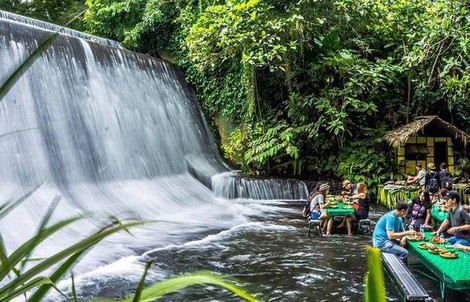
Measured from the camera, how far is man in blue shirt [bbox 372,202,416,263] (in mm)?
6270

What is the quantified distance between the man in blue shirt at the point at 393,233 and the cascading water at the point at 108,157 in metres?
3.49

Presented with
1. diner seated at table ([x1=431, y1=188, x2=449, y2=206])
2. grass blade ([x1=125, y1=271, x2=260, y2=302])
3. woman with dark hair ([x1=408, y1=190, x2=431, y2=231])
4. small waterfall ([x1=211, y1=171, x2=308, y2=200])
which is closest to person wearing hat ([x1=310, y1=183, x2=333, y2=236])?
woman with dark hair ([x1=408, y1=190, x2=431, y2=231])

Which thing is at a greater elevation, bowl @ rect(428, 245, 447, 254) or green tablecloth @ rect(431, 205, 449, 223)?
green tablecloth @ rect(431, 205, 449, 223)

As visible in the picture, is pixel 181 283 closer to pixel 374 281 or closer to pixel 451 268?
pixel 374 281

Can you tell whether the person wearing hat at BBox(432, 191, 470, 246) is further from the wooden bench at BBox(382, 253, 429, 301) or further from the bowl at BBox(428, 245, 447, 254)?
the wooden bench at BBox(382, 253, 429, 301)

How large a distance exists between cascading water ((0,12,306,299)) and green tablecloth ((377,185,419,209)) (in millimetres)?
2443

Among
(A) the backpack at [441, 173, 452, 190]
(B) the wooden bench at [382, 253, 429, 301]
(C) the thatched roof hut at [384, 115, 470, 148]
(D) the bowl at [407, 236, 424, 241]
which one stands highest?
(C) the thatched roof hut at [384, 115, 470, 148]

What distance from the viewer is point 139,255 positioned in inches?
298

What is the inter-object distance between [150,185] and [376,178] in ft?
22.3

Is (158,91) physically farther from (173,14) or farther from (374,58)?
(374,58)

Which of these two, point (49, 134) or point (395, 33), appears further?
point (395, 33)

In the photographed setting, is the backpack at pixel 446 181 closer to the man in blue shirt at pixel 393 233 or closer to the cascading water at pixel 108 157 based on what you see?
the cascading water at pixel 108 157

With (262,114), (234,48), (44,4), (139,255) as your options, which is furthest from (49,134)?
(44,4)

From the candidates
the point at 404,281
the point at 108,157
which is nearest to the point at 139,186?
the point at 108,157
